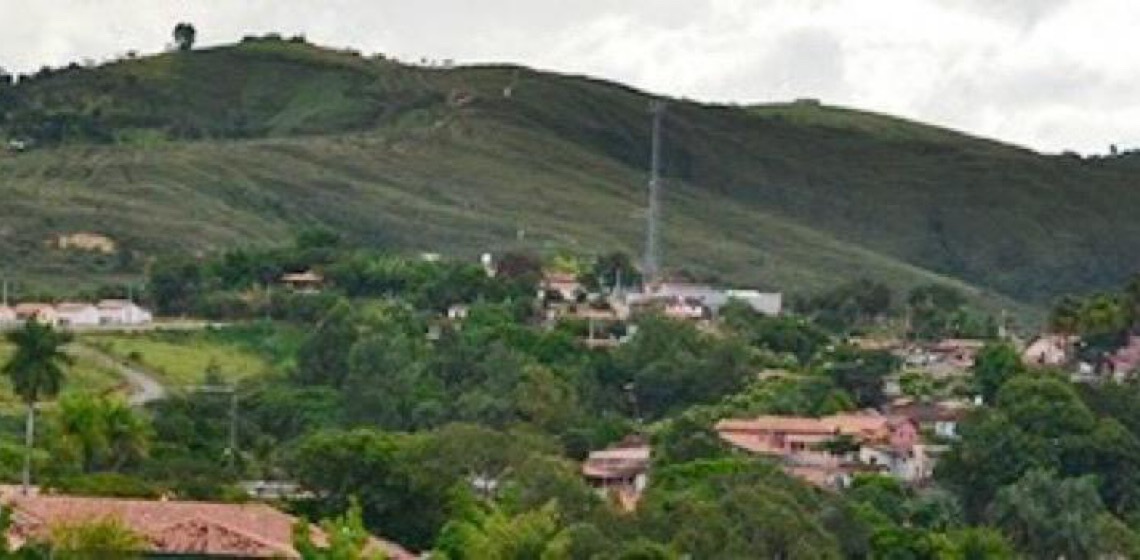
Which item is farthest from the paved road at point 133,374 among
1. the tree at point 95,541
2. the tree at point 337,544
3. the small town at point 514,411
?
the tree at point 95,541

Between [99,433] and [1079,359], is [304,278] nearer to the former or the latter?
[1079,359]

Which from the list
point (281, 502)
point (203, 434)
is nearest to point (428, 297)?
point (203, 434)

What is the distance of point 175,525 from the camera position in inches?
2517

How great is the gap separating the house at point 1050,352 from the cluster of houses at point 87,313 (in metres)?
36.1

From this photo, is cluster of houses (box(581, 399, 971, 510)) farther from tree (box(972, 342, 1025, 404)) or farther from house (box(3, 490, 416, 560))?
house (box(3, 490, 416, 560))

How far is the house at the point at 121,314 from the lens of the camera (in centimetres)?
14273

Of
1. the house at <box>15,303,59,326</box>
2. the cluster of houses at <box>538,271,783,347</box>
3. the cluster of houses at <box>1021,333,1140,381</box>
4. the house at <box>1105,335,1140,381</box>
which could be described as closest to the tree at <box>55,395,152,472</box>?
the cluster of houses at <box>1021,333,1140,381</box>

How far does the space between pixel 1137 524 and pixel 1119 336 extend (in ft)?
124

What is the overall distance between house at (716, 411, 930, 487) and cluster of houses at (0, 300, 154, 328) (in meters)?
34.1

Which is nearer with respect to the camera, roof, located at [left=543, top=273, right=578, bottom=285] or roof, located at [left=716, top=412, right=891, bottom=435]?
roof, located at [left=716, top=412, right=891, bottom=435]

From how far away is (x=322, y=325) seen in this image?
432ft

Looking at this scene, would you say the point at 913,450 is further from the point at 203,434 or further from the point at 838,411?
the point at 203,434

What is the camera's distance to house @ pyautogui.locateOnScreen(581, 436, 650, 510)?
100250 millimetres

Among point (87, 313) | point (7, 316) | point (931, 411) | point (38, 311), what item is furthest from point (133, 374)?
point (931, 411)
